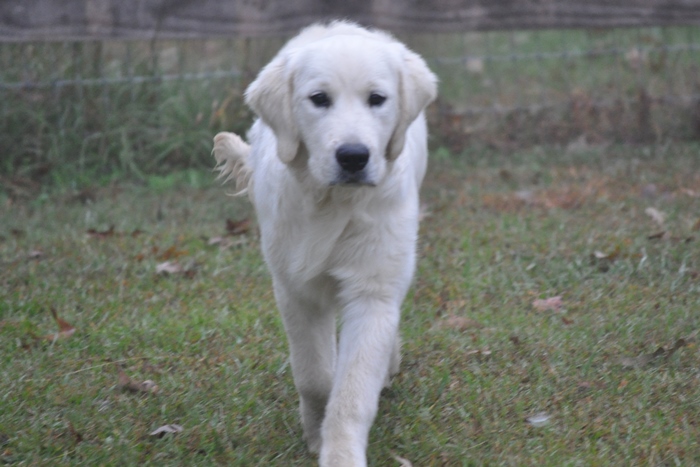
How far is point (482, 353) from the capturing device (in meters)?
3.67

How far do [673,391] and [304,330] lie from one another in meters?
1.27

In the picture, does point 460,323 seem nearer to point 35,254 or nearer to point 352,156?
point 352,156

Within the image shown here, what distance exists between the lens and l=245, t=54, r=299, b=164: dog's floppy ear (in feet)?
9.82

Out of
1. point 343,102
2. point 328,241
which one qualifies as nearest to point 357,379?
point 328,241

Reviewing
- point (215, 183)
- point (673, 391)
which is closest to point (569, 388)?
point (673, 391)

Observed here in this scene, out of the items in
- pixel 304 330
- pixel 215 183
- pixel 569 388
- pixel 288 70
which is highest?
pixel 288 70

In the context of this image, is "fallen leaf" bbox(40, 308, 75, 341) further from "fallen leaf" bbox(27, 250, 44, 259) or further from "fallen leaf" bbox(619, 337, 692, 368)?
"fallen leaf" bbox(619, 337, 692, 368)

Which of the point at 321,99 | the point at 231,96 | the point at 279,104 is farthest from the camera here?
the point at 231,96

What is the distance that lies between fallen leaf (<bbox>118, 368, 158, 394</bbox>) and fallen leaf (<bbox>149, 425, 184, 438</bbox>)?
0.32 metres

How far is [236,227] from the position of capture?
538cm

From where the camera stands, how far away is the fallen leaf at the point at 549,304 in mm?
4148

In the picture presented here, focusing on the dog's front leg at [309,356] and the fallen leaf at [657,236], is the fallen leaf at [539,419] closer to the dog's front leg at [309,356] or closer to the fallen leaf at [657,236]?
the dog's front leg at [309,356]

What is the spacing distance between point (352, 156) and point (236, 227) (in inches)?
105

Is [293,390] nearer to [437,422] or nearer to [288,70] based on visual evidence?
[437,422]
